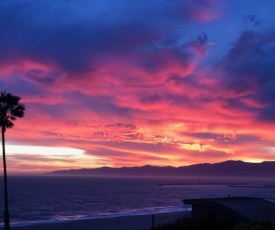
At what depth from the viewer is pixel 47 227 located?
58500 millimetres

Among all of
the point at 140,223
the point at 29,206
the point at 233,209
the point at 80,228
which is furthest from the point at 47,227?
the point at 29,206

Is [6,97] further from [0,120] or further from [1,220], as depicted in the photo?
[1,220]

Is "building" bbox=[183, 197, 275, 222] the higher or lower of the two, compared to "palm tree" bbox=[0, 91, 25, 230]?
lower

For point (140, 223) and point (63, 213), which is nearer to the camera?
point (140, 223)

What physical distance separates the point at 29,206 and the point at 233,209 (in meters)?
73.6

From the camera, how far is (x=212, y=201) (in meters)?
41.5

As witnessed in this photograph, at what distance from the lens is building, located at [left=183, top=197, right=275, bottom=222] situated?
36722 millimetres

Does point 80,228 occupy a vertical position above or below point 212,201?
below

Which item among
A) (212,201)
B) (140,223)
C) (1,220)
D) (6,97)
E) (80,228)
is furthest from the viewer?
(1,220)

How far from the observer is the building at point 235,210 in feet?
120

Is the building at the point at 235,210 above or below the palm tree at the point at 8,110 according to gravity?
below

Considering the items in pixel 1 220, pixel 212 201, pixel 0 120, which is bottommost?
pixel 1 220

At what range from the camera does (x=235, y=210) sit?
1495 inches

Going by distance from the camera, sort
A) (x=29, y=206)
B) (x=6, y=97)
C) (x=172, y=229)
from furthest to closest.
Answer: (x=29, y=206) → (x=6, y=97) → (x=172, y=229)
